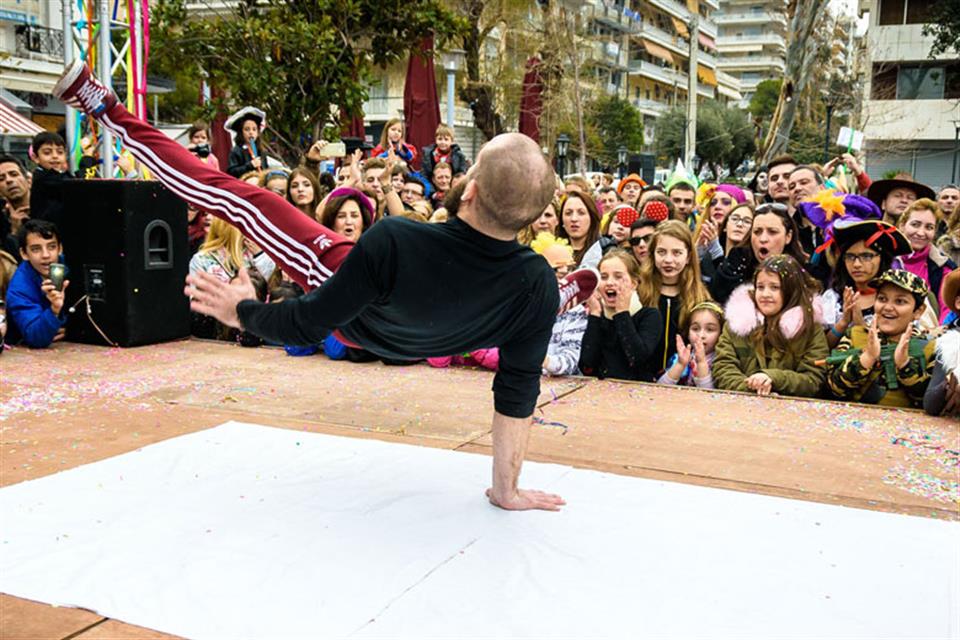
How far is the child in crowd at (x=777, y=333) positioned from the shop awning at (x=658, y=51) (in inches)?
2079

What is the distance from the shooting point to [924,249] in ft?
17.8

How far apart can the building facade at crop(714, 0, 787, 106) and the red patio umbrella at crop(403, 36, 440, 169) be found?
80.8 m

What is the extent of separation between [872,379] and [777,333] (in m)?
0.49

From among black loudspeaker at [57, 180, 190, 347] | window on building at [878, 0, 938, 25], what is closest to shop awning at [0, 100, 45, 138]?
black loudspeaker at [57, 180, 190, 347]

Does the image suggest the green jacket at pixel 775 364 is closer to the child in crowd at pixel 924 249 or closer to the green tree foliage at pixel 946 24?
the child in crowd at pixel 924 249

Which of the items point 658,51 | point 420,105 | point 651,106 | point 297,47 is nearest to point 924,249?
point 297,47

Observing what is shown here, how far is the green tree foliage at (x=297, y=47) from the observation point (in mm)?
8117

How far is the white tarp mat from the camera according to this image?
2.20 metres

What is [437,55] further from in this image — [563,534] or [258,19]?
[563,534]

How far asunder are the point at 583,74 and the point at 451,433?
23606mm

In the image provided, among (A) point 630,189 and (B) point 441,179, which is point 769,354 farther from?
(A) point 630,189

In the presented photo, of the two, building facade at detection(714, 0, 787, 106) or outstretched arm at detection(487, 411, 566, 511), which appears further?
building facade at detection(714, 0, 787, 106)

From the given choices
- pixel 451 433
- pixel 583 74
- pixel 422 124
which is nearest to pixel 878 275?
pixel 451 433

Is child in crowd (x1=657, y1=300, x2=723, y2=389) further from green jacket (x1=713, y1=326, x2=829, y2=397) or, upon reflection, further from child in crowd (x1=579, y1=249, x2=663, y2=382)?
child in crowd (x1=579, y1=249, x2=663, y2=382)
